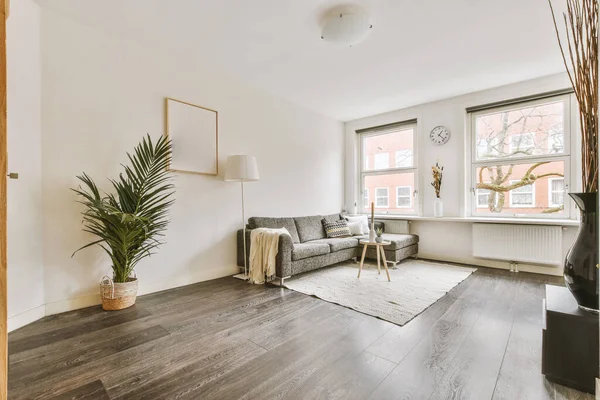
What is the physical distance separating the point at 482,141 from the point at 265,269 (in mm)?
3862

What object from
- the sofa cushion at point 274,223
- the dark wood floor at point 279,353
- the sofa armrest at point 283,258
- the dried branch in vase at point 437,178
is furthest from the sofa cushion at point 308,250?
the dried branch in vase at point 437,178

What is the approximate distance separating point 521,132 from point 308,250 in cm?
357

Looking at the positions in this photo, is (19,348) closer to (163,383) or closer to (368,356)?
(163,383)

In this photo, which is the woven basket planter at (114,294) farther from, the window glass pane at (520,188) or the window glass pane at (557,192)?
the window glass pane at (557,192)

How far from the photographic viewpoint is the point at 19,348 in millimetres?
1825

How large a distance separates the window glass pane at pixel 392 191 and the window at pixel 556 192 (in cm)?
182

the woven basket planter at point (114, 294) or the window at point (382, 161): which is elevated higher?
the window at point (382, 161)

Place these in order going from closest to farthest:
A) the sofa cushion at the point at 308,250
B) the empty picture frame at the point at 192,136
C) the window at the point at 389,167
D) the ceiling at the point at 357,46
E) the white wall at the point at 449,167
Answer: the ceiling at the point at 357,46 < the empty picture frame at the point at 192,136 < the sofa cushion at the point at 308,250 < the white wall at the point at 449,167 < the window at the point at 389,167

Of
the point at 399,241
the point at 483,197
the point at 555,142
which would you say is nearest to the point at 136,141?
the point at 399,241

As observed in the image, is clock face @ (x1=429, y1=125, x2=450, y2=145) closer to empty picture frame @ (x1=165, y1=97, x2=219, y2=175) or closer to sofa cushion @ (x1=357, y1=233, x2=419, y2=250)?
sofa cushion @ (x1=357, y1=233, x2=419, y2=250)

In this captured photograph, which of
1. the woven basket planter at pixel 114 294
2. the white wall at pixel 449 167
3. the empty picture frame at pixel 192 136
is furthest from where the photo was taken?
the white wall at pixel 449 167

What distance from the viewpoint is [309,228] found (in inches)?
173

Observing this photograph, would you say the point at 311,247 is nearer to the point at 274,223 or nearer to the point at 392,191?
the point at 274,223

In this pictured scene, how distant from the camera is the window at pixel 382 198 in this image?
529 cm
